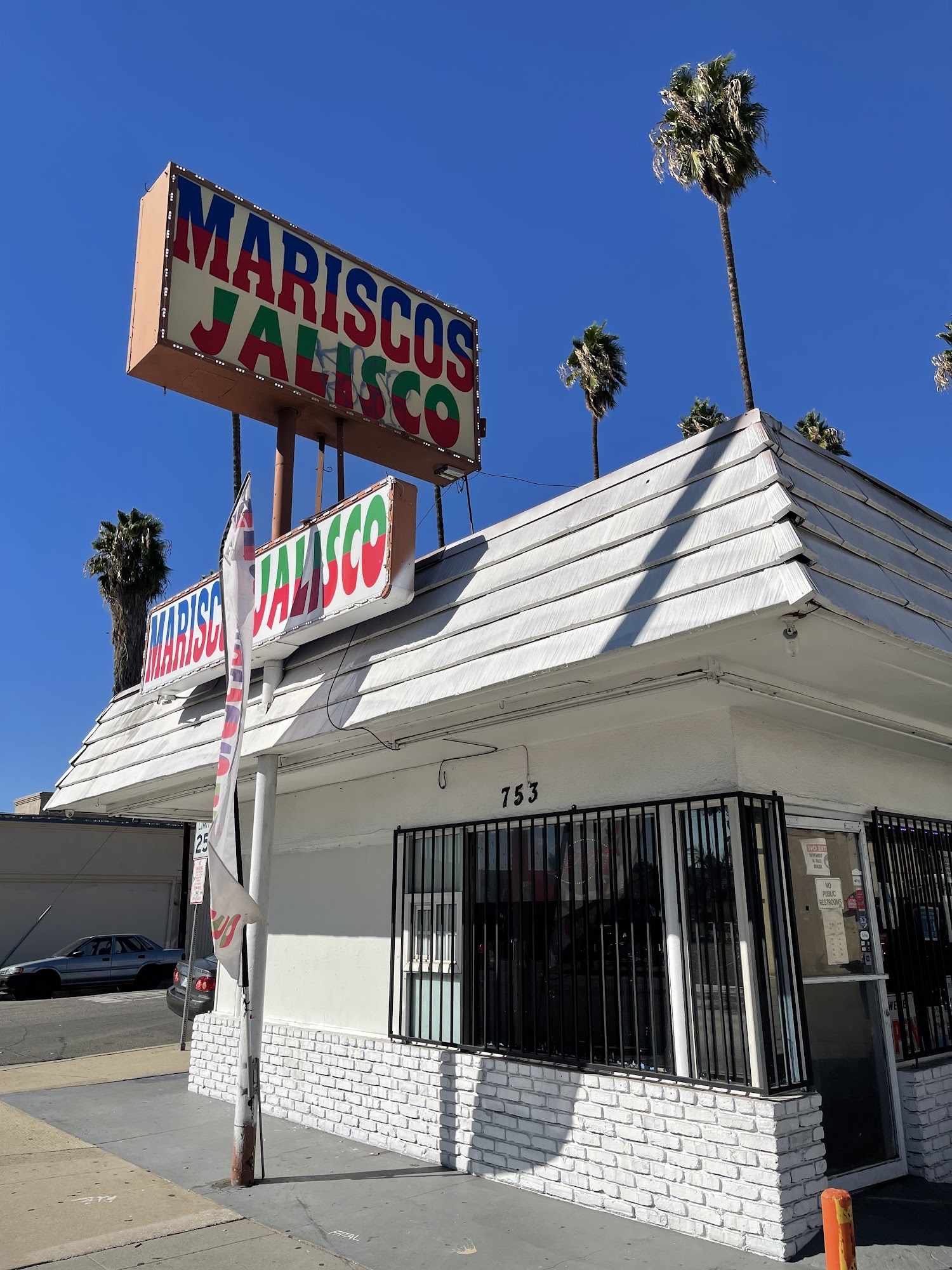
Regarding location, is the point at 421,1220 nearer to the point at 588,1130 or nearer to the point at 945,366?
the point at 588,1130

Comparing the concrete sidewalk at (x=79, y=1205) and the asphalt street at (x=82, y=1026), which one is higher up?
the concrete sidewalk at (x=79, y=1205)

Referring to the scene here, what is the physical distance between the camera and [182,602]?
909cm

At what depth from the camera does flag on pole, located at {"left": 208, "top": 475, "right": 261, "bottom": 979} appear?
20.1 ft

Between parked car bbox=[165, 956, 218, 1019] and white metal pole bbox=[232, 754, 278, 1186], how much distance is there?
5335mm

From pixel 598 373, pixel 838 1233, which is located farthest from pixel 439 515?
pixel 838 1233

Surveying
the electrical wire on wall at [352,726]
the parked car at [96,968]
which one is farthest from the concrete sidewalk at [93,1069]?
the parked car at [96,968]

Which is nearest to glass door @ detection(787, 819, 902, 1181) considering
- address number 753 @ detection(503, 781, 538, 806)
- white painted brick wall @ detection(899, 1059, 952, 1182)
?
white painted brick wall @ detection(899, 1059, 952, 1182)

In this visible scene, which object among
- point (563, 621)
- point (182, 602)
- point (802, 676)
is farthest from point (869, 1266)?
point (182, 602)

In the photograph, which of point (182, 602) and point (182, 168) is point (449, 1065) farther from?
point (182, 168)

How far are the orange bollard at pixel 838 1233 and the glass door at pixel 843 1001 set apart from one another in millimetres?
3068

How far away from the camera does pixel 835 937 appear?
251 inches

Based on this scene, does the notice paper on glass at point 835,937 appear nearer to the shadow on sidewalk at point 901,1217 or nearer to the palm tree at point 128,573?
the shadow on sidewalk at point 901,1217

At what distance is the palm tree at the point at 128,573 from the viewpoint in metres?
29.9

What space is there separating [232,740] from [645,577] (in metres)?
3.20
